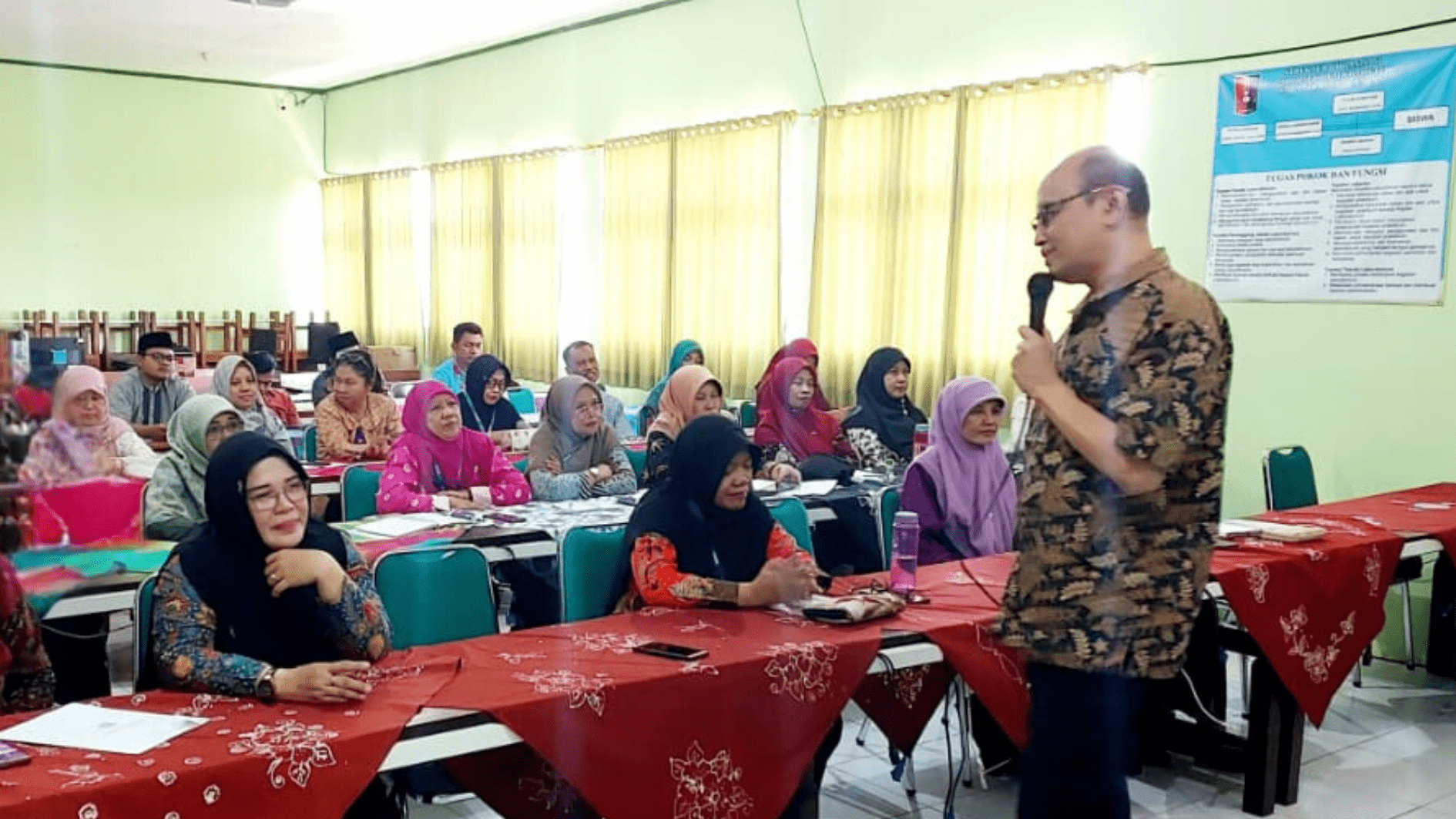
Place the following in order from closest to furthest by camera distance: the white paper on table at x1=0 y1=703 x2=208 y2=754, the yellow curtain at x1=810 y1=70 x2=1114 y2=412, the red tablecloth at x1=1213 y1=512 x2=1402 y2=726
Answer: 1. the white paper on table at x1=0 y1=703 x2=208 y2=754
2. the red tablecloth at x1=1213 y1=512 x2=1402 y2=726
3. the yellow curtain at x1=810 y1=70 x2=1114 y2=412

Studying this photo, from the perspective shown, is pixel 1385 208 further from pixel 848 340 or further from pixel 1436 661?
pixel 848 340

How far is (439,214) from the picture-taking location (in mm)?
8844

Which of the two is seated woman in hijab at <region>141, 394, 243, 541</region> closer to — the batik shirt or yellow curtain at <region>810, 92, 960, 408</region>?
the batik shirt

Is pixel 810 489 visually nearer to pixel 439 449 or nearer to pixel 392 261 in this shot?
pixel 439 449

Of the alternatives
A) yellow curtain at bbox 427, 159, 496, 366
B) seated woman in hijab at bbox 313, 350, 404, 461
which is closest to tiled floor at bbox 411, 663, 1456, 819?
seated woman in hijab at bbox 313, 350, 404, 461

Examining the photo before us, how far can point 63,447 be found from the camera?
696 mm

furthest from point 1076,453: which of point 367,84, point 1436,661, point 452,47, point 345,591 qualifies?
point 367,84

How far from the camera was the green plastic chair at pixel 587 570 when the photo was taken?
2.61 meters

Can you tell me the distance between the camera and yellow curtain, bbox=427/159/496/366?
838 centimetres

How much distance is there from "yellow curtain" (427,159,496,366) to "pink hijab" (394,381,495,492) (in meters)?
4.30

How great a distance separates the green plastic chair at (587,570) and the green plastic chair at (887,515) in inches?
40.1

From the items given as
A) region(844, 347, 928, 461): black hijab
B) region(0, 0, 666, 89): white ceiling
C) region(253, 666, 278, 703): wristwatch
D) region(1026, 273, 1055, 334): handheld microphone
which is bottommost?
region(253, 666, 278, 703): wristwatch

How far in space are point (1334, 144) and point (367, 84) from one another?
740 cm

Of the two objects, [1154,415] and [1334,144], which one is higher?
[1334,144]
